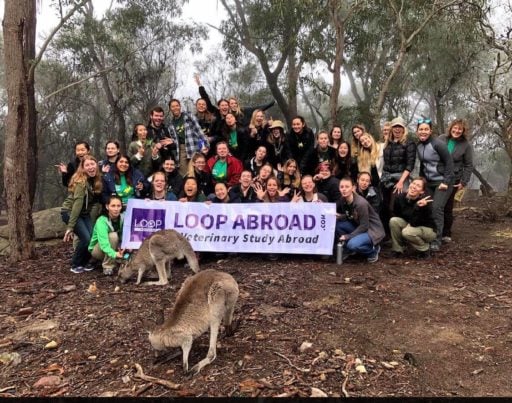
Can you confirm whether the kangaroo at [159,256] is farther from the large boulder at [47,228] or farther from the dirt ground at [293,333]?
the large boulder at [47,228]

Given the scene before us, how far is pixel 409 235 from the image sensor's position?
7383mm

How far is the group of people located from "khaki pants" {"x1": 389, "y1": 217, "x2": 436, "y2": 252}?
0.06 feet

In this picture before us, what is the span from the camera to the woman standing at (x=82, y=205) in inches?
283

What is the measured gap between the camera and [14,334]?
5098mm

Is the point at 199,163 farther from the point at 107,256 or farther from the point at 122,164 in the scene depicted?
the point at 107,256

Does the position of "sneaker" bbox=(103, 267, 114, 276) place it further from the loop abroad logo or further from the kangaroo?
the loop abroad logo

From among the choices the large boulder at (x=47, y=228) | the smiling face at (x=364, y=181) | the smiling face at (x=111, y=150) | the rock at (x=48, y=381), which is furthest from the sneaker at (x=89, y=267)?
the smiling face at (x=364, y=181)

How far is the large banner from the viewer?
7562 millimetres

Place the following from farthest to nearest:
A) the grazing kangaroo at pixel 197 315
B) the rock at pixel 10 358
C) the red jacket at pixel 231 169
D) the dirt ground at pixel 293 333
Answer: the red jacket at pixel 231 169 → the rock at pixel 10 358 → the grazing kangaroo at pixel 197 315 → the dirt ground at pixel 293 333

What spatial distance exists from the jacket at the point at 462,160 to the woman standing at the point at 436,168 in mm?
403

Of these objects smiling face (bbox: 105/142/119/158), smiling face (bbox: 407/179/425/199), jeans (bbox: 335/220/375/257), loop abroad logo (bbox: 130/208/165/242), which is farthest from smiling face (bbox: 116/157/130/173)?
smiling face (bbox: 407/179/425/199)

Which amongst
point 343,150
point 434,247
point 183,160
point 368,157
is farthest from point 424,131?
point 183,160

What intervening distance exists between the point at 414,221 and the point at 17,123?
7.02 m

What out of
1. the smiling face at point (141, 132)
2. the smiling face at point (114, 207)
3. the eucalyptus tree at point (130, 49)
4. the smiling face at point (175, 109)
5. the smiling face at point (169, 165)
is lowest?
the smiling face at point (114, 207)
